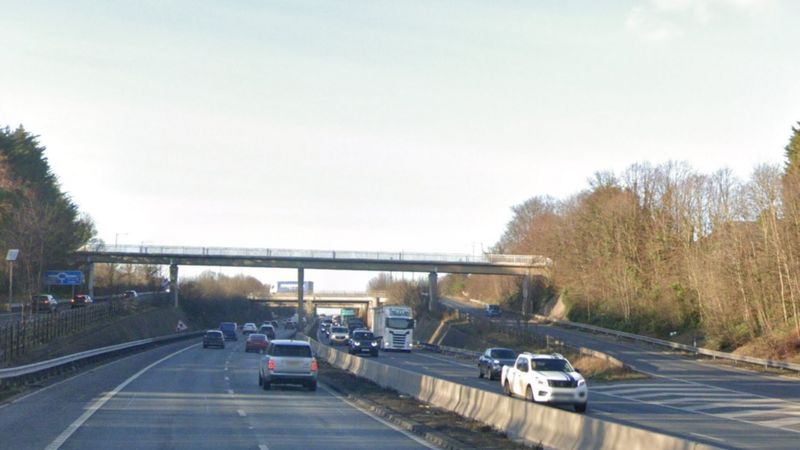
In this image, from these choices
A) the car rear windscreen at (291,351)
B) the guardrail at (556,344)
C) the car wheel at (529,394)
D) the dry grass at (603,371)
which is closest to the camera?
the car wheel at (529,394)

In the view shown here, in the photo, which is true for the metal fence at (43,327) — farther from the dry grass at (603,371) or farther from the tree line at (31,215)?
the dry grass at (603,371)

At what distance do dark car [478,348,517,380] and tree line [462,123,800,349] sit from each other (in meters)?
22.3

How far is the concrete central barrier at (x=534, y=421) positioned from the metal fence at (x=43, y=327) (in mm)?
21623

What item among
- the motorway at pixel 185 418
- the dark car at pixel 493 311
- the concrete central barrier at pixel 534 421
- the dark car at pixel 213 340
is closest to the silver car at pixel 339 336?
the dark car at pixel 213 340

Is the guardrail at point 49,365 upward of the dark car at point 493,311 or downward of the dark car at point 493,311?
downward

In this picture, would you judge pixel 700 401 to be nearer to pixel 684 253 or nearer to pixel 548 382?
pixel 548 382

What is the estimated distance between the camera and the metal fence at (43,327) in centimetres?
4728

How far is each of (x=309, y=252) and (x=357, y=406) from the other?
258 feet

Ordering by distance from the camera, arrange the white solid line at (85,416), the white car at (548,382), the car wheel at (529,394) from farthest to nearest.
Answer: the car wheel at (529,394)
the white car at (548,382)
the white solid line at (85,416)

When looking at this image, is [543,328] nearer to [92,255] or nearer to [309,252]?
[309,252]

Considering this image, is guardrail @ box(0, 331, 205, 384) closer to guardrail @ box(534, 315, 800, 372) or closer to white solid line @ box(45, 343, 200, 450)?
white solid line @ box(45, 343, 200, 450)

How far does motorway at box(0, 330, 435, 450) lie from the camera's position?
18.9 meters

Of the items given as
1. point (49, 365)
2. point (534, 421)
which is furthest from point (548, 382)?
point (49, 365)

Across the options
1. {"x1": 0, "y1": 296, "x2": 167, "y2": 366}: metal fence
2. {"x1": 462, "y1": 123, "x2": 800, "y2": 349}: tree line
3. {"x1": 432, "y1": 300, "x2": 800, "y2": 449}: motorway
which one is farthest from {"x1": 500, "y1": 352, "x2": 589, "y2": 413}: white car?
{"x1": 462, "y1": 123, "x2": 800, "y2": 349}: tree line
